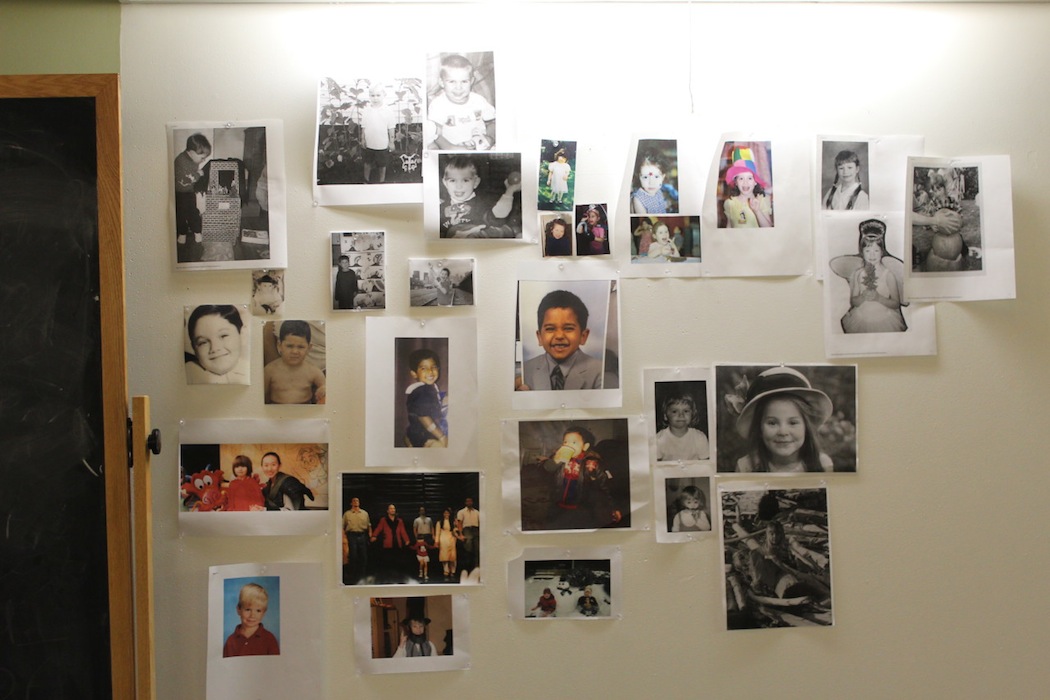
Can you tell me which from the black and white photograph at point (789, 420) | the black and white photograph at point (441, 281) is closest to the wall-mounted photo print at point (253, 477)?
the black and white photograph at point (441, 281)

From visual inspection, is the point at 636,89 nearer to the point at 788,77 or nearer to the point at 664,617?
the point at 788,77

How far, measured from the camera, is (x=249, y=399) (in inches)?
65.1

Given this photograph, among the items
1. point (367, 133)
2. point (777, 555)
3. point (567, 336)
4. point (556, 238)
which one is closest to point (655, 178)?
point (556, 238)

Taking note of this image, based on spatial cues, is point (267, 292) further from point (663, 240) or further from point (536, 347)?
point (663, 240)

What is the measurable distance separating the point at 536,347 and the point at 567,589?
0.48 m

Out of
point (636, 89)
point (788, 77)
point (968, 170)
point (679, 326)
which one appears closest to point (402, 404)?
point (679, 326)

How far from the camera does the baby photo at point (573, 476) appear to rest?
1.67 meters

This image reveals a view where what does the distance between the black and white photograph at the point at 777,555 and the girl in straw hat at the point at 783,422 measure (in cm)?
6

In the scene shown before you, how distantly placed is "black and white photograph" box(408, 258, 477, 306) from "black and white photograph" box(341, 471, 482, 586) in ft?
1.11

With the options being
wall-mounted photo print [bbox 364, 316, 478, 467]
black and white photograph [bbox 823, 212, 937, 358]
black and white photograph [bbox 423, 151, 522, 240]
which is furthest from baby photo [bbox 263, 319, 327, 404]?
black and white photograph [bbox 823, 212, 937, 358]

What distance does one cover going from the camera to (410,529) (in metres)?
1.66

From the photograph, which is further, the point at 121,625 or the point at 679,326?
the point at 679,326

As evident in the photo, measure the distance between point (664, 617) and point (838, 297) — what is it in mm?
725

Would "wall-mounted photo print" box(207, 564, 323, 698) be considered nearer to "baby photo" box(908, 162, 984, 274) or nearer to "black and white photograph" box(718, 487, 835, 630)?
"black and white photograph" box(718, 487, 835, 630)
